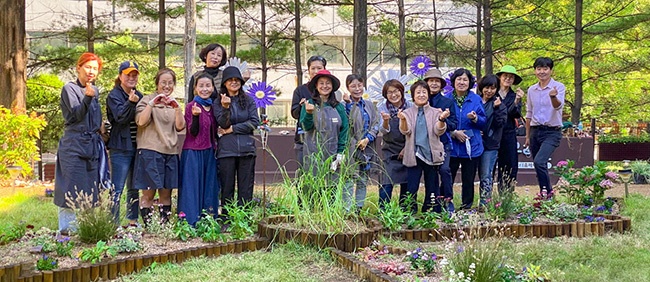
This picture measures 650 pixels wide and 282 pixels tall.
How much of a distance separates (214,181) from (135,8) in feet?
36.4

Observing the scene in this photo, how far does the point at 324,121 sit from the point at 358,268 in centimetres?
182

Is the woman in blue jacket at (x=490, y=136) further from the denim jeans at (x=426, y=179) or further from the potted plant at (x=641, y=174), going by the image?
the potted plant at (x=641, y=174)

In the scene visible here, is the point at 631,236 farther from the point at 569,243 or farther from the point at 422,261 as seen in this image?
the point at 422,261

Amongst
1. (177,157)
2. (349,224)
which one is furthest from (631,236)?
(177,157)

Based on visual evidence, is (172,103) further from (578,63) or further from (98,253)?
(578,63)

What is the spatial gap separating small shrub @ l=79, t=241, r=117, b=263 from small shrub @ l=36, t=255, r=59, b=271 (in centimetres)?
20

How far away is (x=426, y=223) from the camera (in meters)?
5.71

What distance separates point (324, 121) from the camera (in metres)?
5.91

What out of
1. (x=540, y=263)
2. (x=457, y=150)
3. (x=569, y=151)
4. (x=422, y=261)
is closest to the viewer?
(x=422, y=261)

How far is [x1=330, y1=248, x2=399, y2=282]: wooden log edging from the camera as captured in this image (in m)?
4.09

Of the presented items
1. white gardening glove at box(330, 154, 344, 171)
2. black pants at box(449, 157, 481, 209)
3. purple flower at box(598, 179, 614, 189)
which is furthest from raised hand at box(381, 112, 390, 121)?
purple flower at box(598, 179, 614, 189)

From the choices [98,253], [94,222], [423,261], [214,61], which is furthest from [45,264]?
[214,61]

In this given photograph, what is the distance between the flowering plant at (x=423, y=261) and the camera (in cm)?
423

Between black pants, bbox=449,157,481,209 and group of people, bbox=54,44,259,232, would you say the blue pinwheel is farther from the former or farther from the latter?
black pants, bbox=449,157,481,209
